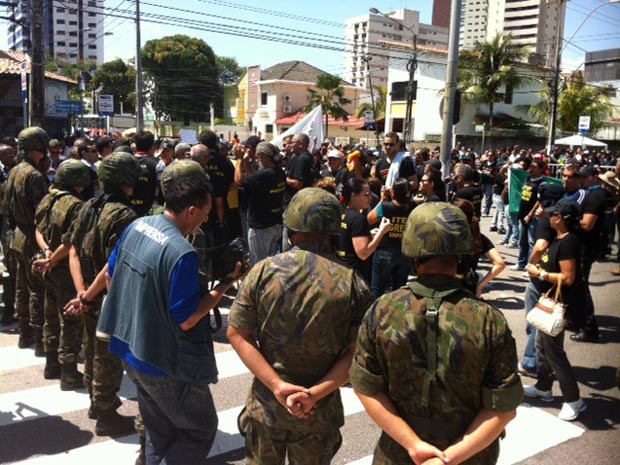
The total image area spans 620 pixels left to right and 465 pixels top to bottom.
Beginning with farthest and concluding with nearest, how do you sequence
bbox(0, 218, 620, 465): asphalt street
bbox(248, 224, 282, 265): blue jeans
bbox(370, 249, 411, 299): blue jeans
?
bbox(248, 224, 282, 265): blue jeans
bbox(370, 249, 411, 299): blue jeans
bbox(0, 218, 620, 465): asphalt street

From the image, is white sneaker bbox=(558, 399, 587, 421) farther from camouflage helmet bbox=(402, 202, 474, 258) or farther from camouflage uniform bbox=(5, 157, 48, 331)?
camouflage uniform bbox=(5, 157, 48, 331)

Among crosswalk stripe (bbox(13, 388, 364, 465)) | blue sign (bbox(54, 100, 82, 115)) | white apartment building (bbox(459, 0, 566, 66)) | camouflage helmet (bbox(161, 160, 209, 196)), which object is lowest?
crosswalk stripe (bbox(13, 388, 364, 465))

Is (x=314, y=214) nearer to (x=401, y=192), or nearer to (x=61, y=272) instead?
(x=61, y=272)

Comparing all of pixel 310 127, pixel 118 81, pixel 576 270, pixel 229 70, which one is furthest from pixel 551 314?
pixel 229 70

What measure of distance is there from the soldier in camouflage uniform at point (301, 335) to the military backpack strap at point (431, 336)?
0.55m

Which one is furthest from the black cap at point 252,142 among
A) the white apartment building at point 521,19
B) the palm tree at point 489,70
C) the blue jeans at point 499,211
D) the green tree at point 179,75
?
the white apartment building at point 521,19

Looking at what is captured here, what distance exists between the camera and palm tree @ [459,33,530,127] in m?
39.4

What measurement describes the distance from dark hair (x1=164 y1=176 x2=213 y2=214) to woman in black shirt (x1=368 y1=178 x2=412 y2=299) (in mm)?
3240

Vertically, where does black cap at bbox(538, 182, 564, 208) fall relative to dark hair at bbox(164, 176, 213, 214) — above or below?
below

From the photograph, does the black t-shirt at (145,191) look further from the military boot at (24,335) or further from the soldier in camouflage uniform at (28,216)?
the military boot at (24,335)

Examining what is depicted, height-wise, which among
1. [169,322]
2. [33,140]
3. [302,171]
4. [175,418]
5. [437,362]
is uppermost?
[33,140]

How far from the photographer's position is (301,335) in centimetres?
267

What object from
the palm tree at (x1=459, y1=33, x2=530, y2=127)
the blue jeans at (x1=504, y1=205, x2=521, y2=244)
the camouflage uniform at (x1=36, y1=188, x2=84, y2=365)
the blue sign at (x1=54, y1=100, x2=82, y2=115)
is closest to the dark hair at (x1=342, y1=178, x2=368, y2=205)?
the camouflage uniform at (x1=36, y1=188, x2=84, y2=365)

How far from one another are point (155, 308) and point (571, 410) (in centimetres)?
369
